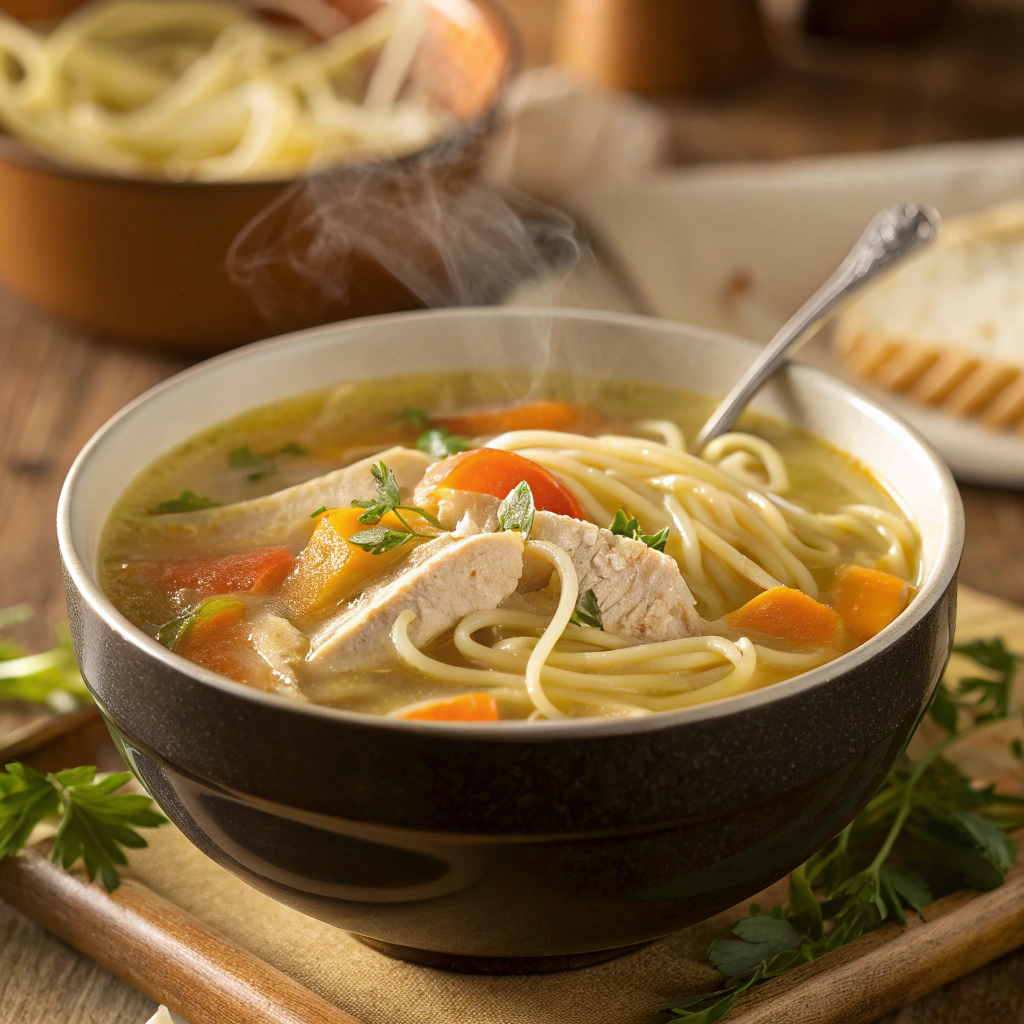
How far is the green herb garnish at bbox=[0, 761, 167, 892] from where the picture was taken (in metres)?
2.34

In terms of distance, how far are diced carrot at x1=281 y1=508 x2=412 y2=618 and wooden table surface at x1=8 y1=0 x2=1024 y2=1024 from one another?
2.41ft

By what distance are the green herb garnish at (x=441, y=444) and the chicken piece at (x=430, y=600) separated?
20.0 inches

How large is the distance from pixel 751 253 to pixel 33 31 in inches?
125

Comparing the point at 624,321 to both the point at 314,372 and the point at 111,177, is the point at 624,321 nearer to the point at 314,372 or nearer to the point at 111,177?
the point at 314,372

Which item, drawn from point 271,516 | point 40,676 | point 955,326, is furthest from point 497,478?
point 955,326

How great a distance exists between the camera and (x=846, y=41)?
296 inches

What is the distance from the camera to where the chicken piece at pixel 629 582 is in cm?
222

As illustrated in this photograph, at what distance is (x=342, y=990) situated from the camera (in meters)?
2.12

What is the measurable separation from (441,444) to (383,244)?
139 cm

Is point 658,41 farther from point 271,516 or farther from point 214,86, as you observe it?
point 271,516

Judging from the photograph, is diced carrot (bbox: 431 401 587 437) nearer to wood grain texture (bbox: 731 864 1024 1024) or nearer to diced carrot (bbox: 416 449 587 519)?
diced carrot (bbox: 416 449 587 519)

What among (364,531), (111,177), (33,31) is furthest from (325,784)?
(33,31)

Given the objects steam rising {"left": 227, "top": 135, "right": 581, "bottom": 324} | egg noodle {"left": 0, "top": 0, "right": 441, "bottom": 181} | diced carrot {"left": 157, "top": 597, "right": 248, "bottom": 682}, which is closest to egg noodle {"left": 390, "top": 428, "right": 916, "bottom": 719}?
diced carrot {"left": 157, "top": 597, "right": 248, "bottom": 682}

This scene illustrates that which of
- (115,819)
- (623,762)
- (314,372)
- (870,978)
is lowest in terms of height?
(115,819)
